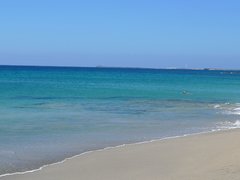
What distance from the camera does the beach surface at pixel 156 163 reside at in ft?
34.9

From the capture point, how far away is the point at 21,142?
49.5 feet

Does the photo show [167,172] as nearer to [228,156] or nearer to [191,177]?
[191,177]

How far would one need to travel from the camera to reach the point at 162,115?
2527 cm

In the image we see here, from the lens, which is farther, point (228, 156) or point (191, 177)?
point (228, 156)

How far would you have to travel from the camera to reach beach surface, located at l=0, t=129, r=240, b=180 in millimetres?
10625

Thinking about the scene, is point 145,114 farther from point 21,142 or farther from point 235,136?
point 21,142

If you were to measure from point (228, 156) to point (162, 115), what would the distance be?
12688mm

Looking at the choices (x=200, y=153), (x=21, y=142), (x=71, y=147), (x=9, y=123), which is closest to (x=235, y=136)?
(x=200, y=153)

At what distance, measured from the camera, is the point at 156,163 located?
12219mm

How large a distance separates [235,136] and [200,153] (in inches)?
142

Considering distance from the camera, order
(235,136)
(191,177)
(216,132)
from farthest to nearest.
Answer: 1. (216,132)
2. (235,136)
3. (191,177)

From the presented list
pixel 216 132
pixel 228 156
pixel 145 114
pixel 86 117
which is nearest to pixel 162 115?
pixel 145 114

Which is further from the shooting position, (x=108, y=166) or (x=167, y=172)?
(x=108, y=166)

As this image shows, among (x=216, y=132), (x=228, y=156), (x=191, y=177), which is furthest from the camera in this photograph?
(x=216, y=132)
